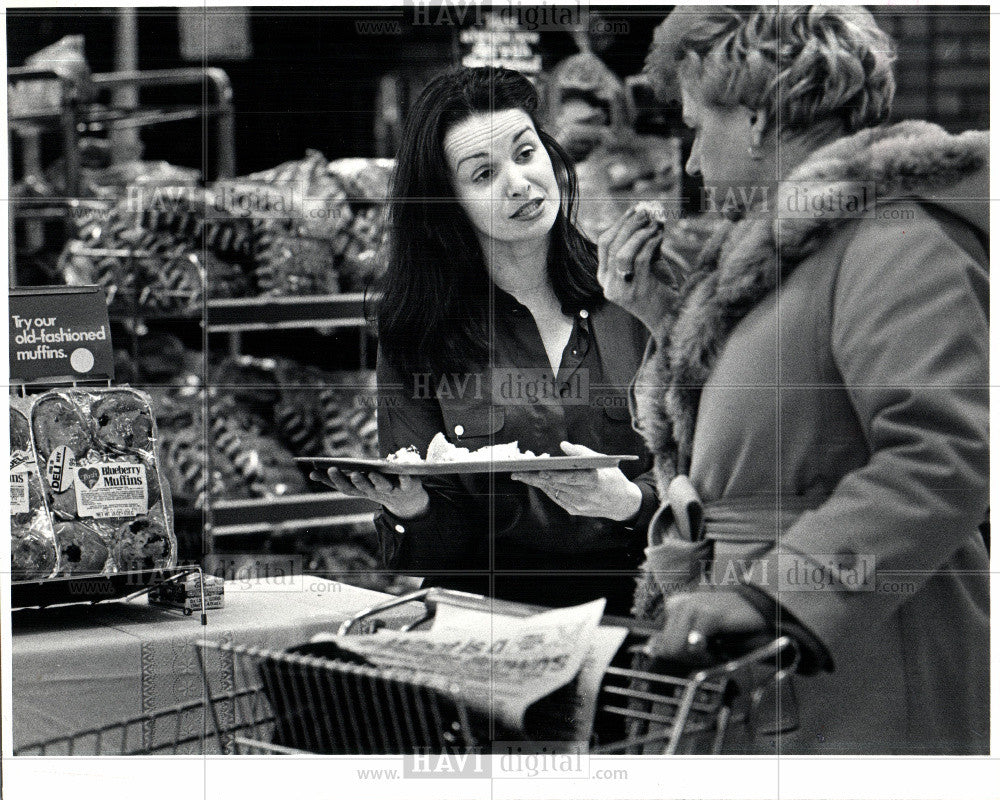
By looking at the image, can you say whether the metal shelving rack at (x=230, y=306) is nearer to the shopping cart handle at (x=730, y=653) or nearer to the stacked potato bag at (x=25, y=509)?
the stacked potato bag at (x=25, y=509)

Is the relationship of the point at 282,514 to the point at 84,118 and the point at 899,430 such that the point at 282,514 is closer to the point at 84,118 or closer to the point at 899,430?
the point at 84,118

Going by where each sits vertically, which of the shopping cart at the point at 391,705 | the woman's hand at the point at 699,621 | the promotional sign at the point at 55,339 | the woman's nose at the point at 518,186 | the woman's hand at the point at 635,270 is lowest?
the shopping cart at the point at 391,705

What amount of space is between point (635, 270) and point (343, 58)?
0.86m

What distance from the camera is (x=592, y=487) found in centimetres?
321

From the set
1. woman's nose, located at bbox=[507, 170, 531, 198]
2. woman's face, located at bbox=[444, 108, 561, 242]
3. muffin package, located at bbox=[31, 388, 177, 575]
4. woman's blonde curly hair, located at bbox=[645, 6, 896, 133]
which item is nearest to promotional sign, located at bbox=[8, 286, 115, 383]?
muffin package, located at bbox=[31, 388, 177, 575]

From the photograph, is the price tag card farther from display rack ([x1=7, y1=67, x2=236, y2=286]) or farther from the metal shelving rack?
display rack ([x1=7, y1=67, x2=236, y2=286])

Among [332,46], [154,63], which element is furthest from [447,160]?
[154,63]

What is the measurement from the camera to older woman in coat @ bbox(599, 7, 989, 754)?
308 cm

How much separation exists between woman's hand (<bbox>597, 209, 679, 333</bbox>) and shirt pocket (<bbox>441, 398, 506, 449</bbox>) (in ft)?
1.28

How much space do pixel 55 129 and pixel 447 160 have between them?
126 centimetres

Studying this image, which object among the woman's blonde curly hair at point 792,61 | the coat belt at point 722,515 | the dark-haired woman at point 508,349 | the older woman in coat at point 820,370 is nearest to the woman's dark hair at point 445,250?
the dark-haired woman at point 508,349

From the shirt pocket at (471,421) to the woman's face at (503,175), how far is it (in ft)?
1.32

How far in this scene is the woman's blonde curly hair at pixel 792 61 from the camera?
3121mm

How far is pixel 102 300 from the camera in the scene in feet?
11.0
